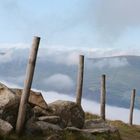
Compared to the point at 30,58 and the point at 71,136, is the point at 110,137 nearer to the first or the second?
the point at 71,136

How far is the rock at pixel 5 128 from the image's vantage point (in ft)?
68.9

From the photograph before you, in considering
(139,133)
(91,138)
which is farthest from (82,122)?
(139,133)

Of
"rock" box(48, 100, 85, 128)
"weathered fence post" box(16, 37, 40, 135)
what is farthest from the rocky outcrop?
"weathered fence post" box(16, 37, 40, 135)

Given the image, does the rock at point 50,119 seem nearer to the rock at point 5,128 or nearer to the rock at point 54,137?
the rock at point 54,137

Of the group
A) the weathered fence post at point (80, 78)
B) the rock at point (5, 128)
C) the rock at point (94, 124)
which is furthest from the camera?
the weathered fence post at point (80, 78)

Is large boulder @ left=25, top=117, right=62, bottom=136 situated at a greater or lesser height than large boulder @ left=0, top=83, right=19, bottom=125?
lesser

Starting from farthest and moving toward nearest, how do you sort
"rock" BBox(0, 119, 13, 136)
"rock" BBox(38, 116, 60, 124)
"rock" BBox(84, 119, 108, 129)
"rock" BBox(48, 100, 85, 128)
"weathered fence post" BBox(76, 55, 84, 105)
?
1. "weathered fence post" BBox(76, 55, 84, 105)
2. "rock" BBox(84, 119, 108, 129)
3. "rock" BBox(48, 100, 85, 128)
4. "rock" BBox(38, 116, 60, 124)
5. "rock" BBox(0, 119, 13, 136)

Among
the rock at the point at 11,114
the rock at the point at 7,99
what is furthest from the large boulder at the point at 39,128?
the rock at the point at 7,99

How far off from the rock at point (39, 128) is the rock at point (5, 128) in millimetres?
1241

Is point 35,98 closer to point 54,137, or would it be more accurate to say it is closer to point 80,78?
point 54,137

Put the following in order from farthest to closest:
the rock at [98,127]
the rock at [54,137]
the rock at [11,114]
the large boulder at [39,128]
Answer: the rock at [98,127] → the large boulder at [39,128] → the rock at [11,114] → the rock at [54,137]

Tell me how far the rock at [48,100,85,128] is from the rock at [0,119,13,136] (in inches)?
153

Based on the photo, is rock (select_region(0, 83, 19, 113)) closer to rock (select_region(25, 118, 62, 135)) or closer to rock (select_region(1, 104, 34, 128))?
rock (select_region(1, 104, 34, 128))

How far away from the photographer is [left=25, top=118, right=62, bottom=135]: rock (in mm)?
22562
